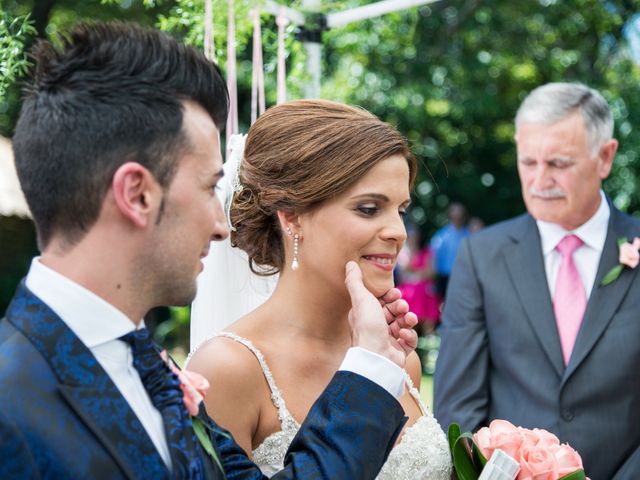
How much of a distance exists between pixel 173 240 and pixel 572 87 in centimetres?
283

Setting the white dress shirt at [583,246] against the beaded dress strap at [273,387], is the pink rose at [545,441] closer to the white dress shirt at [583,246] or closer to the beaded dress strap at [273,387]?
the beaded dress strap at [273,387]

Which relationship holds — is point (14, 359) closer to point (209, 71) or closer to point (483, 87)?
point (209, 71)

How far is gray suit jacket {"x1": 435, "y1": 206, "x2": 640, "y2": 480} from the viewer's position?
3.60m

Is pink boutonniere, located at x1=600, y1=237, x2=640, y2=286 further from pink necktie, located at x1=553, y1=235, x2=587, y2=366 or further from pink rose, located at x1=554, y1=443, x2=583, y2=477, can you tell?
pink rose, located at x1=554, y1=443, x2=583, y2=477

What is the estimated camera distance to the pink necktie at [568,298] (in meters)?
3.78

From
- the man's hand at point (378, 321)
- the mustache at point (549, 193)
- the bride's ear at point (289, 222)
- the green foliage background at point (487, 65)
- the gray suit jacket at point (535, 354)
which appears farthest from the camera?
the green foliage background at point (487, 65)

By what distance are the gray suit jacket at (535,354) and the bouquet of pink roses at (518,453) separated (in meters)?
1.10

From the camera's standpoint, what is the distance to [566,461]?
2.53 m

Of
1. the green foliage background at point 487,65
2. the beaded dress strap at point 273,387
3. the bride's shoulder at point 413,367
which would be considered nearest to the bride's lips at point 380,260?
the beaded dress strap at point 273,387

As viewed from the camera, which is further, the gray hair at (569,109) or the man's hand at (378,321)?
the gray hair at (569,109)

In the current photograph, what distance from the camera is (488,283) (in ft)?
12.9

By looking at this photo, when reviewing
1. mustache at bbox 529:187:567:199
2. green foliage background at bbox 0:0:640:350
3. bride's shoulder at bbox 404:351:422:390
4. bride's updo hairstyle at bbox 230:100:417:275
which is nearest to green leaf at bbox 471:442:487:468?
bride's shoulder at bbox 404:351:422:390

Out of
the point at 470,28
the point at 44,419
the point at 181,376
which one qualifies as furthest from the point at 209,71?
the point at 470,28

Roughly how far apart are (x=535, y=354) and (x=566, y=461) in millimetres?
1236
